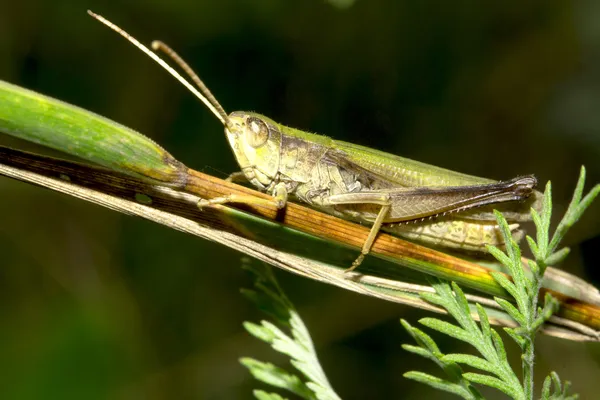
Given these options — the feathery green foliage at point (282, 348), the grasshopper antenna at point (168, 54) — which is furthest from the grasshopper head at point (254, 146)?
the feathery green foliage at point (282, 348)

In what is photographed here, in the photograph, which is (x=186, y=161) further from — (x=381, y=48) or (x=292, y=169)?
(x=381, y=48)

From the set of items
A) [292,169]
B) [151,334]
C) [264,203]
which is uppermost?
[292,169]

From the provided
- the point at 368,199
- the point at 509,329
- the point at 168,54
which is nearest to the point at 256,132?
the point at 368,199

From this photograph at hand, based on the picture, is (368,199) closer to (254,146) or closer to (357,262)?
(254,146)

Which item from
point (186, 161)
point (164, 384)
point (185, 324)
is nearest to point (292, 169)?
point (186, 161)

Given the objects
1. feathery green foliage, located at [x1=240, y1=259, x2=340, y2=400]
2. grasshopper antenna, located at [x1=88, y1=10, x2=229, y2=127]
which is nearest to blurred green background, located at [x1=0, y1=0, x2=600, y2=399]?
grasshopper antenna, located at [x1=88, y1=10, x2=229, y2=127]

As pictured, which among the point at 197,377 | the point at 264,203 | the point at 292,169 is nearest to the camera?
the point at 264,203

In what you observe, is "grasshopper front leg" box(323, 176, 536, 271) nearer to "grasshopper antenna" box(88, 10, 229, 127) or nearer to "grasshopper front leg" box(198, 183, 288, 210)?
"grasshopper antenna" box(88, 10, 229, 127)
